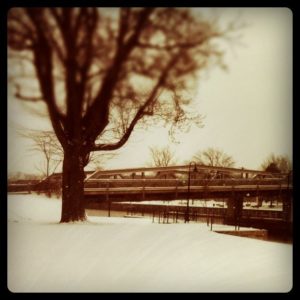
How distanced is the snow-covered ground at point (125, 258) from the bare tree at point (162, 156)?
41cm

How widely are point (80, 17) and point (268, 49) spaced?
1205mm

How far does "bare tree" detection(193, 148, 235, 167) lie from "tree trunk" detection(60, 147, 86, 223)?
0.76 meters

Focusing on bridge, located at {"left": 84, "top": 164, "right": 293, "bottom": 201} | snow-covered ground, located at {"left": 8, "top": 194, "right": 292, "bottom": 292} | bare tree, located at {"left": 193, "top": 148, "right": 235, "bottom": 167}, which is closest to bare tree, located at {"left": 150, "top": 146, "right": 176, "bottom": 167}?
bridge, located at {"left": 84, "top": 164, "right": 293, "bottom": 201}

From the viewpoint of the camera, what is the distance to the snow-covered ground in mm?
2557

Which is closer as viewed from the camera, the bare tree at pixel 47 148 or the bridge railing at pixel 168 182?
the bare tree at pixel 47 148

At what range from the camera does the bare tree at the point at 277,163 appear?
268 centimetres

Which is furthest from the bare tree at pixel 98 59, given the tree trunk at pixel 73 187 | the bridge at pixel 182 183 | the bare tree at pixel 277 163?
the bare tree at pixel 277 163

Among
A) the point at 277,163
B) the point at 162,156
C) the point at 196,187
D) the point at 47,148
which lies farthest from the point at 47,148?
the point at 277,163

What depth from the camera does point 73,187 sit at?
272 cm

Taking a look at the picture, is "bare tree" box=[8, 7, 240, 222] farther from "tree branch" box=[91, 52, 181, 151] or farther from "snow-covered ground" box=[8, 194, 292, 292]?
"snow-covered ground" box=[8, 194, 292, 292]

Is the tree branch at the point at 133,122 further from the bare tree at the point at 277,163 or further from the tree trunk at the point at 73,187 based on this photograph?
the bare tree at the point at 277,163
